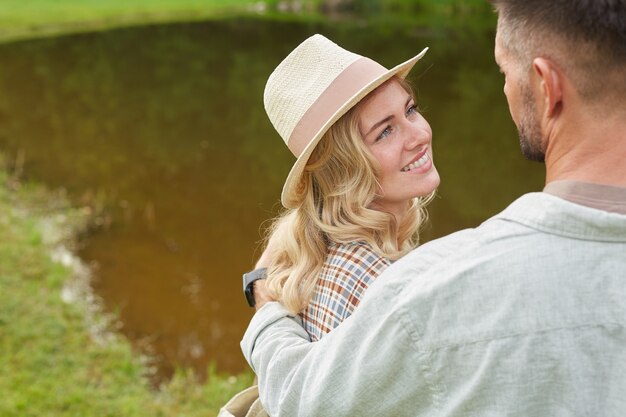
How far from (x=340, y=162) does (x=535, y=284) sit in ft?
4.38

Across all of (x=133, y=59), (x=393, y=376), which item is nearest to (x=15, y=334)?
(x=393, y=376)

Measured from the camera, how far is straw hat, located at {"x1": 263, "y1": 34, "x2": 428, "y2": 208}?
2.55 meters

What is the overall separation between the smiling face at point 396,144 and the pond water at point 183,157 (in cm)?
96

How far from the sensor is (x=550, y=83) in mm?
1466

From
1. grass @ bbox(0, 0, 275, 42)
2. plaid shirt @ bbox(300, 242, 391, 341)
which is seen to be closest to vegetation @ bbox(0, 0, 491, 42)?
grass @ bbox(0, 0, 275, 42)

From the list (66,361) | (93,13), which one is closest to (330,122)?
(66,361)

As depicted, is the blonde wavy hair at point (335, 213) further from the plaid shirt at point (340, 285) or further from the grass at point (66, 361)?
the grass at point (66, 361)

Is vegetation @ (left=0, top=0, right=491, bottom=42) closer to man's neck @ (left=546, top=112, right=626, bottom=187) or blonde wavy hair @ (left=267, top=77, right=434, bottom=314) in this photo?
blonde wavy hair @ (left=267, top=77, right=434, bottom=314)

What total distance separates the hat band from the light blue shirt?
110 cm

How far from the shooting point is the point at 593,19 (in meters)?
1.41

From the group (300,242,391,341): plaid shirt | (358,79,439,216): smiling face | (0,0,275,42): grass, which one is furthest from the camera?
(0,0,275,42): grass

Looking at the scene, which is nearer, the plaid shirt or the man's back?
the man's back

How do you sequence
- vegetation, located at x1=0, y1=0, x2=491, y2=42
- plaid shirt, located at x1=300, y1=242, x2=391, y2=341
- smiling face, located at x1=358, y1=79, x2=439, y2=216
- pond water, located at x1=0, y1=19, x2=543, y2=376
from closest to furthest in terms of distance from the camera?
plaid shirt, located at x1=300, y1=242, x2=391, y2=341 < smiling face, located at x1=358, y1=79, x2=439, y2=216 < pond water, located at x1=0, y1=19, x2=543, y2=376 < vegetation, located at x1=0, y1=0, x2=491, y2=42

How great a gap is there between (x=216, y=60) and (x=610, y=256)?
18.3 meters
